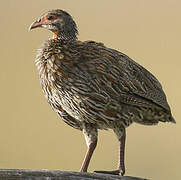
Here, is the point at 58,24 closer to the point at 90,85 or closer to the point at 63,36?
the point at 63,36

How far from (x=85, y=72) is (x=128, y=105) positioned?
62cm

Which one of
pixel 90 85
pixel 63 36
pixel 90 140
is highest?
pixel 63 36

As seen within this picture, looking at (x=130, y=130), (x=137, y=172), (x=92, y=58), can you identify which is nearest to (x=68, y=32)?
(x=92, y=58)

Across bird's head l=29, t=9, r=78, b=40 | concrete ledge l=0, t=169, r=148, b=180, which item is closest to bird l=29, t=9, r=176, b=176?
bird's head l=29, t=9, r=78, b=40

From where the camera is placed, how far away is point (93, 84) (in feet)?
29.9

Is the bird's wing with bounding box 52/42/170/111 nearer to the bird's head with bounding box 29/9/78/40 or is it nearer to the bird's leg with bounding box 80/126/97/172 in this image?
the bird's head with bounding box 29/9/78/40

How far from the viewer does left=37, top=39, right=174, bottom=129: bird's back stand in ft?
29.9

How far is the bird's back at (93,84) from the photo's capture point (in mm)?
9109

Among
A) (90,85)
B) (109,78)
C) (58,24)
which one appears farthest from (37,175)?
(58,24)

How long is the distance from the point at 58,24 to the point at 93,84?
0.83 m

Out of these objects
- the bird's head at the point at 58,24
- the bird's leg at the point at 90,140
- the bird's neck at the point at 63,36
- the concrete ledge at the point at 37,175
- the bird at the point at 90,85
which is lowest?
the concrete ledge at the point at 37,175

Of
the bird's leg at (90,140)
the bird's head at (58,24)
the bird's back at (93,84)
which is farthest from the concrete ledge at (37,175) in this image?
the bird's head at (58,24)

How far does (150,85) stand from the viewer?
9812 millimetres

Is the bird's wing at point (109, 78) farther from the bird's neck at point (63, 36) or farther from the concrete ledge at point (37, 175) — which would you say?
the concrete ledge at point (37, 175)
